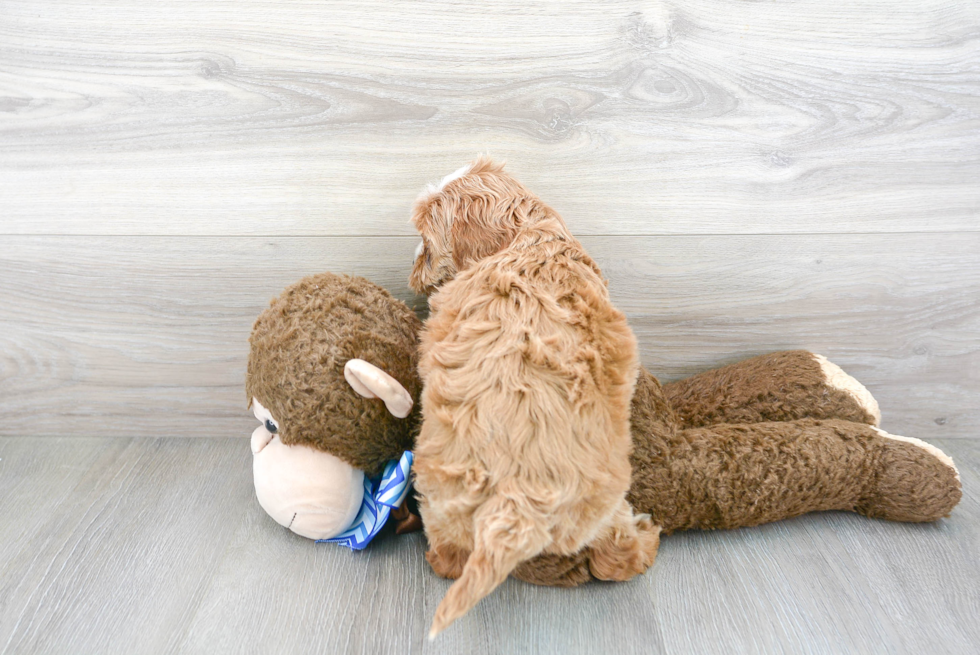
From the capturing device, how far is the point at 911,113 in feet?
3.11

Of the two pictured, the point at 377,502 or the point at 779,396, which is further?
the point at 779,396

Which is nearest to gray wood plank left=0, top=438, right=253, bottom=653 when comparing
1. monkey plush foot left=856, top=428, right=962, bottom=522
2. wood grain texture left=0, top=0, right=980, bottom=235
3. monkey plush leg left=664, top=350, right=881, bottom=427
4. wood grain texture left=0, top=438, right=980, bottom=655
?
wood grain texture left=0, top=438, right=980, bottom=655

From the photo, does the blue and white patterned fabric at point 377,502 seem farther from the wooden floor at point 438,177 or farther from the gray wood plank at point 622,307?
the gray wood plank at point 622,307

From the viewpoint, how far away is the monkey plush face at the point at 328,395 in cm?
79

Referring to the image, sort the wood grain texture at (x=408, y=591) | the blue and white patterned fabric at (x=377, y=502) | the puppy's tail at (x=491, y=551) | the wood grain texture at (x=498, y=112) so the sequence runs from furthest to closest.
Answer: the wood grain texture at (x=498, y=112), the blue and white patterned fabric at (x=377, y=502), the wood grain texture at (x=408, y=591), the puppy's tail at (x=491, y=551)

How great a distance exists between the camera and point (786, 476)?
831 millimetres

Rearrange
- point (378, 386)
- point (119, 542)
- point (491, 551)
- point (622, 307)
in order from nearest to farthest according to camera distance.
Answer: point (491, 551), point (378, 386), point (119, 542), point (622, 307)

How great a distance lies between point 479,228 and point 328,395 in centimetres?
28

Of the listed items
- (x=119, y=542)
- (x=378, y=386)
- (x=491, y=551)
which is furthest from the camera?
(x=119, y=542)

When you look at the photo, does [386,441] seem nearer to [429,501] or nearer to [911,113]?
[429,501]

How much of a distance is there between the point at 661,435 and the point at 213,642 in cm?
59

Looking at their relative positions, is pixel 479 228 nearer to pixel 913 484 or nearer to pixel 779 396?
pixel 779 396

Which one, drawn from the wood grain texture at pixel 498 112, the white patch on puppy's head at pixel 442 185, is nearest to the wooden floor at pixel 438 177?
the wood grain texture at pixel 498 112

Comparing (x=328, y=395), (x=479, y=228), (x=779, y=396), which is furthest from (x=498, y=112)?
(x=779, y=396)
